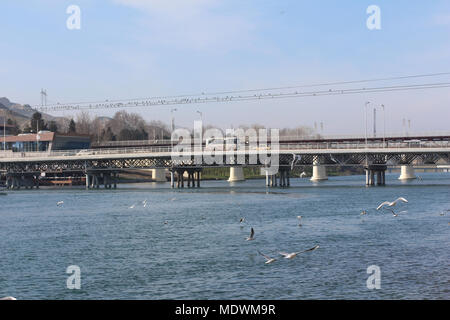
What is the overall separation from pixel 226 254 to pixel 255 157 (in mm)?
85691

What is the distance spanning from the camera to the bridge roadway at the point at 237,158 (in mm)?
117812

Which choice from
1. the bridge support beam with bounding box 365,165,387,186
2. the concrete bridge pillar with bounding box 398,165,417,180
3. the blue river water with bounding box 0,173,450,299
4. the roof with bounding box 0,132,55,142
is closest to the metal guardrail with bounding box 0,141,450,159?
the bridge support beam with bounding box 365,165,387,186

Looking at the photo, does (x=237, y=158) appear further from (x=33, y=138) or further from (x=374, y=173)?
(x=33, y=138)

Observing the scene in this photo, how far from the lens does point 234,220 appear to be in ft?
211

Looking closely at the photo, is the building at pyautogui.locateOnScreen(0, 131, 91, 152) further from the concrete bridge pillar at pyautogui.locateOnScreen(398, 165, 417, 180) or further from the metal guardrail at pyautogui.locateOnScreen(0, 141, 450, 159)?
the concrete bridge pillar at pyautogui.locateOnScreen(398, 165, 417, 180)

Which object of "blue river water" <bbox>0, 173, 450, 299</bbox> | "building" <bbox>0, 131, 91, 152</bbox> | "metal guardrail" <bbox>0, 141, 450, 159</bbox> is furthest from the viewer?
"building" <bbox>0, 131, 91, 152</bbox>

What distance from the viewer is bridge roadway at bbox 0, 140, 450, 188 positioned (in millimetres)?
117812

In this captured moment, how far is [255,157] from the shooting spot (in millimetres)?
126375

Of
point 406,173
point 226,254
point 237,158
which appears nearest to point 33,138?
point 237,158

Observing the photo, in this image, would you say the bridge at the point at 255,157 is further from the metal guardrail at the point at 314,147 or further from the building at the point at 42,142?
the building at the point at 42,142

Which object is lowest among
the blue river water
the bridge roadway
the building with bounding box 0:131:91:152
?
the blue river water

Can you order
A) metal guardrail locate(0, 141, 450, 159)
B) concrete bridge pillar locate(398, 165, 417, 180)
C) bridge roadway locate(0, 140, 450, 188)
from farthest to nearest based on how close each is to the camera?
1. concrete bridge pillar locate(398, 165, 417, 180)
2. bridge roadway locate(0, 140, 450, 188)
3. metal guardrail locate(0, 141, 450, 159)
